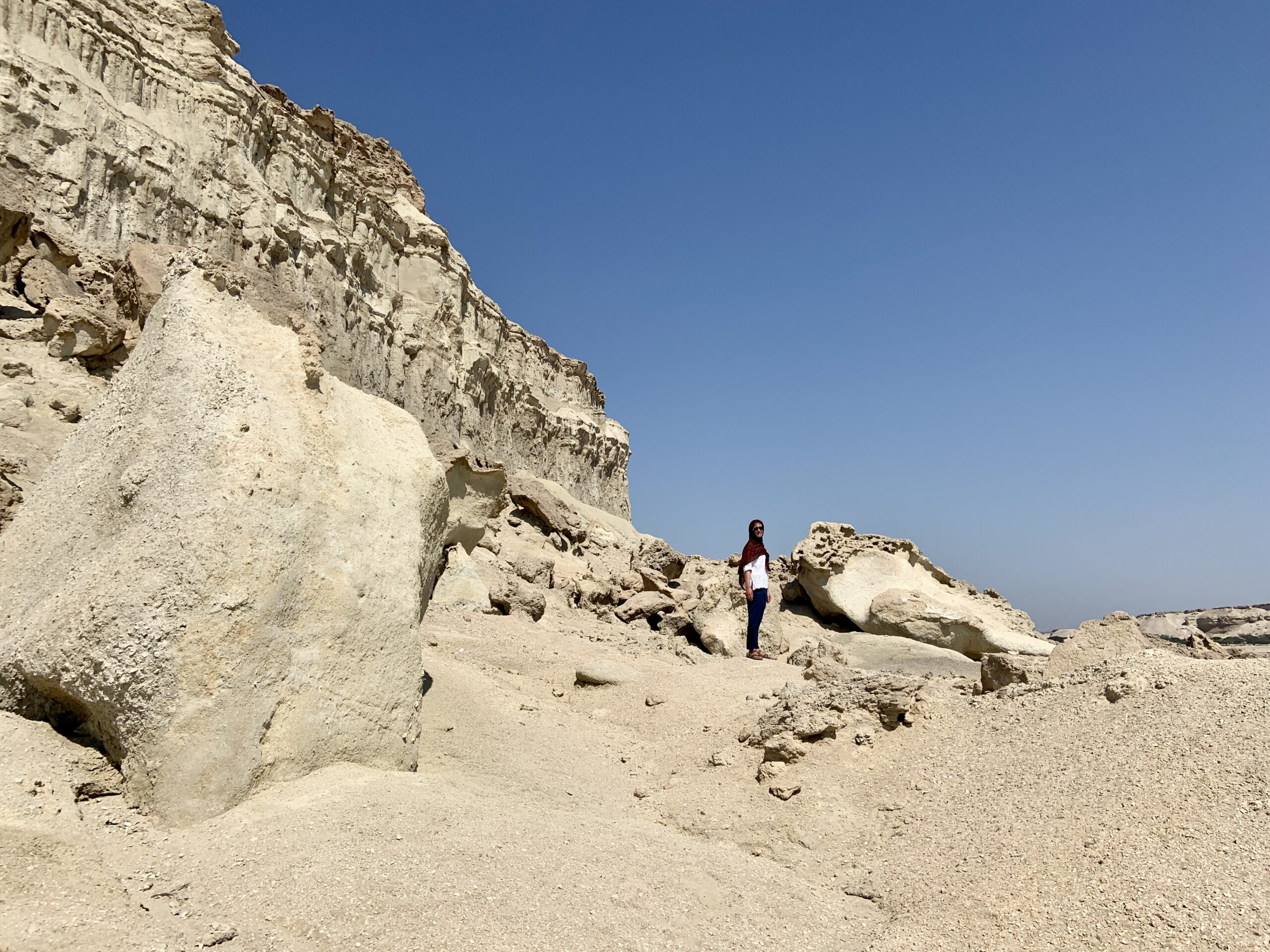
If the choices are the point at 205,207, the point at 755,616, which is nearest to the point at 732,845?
the point at 755,616

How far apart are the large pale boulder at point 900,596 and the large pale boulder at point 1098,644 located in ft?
15.8

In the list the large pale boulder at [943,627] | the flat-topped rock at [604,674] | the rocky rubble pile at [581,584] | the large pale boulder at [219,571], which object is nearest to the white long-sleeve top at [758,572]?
the rocky rubble pile at [581,584]

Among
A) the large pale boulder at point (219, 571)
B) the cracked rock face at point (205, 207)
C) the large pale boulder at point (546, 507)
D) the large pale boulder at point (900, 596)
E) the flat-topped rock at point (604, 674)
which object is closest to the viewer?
the large pale boulder at point (219, 571)

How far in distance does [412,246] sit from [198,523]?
20826 mm

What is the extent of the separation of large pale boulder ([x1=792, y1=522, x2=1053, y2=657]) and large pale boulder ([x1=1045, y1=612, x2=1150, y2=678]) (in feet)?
15.8

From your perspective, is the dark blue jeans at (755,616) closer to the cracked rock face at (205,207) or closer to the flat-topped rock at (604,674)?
the flat-topped rock at (604,674)

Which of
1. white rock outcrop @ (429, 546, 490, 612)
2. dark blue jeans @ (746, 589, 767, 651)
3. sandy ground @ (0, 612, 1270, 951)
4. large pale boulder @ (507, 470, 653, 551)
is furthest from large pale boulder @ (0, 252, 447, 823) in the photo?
large pale boulder @ (507, 470, 653, 551)

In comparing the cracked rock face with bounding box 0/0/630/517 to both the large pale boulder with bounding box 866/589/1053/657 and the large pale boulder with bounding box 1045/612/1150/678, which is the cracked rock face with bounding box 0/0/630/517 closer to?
the large pale boulder with bounding box 1045/612/1150/678

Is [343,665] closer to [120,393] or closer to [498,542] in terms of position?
[120,393]

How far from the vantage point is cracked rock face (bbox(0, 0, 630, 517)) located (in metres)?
8.36

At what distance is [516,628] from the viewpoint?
285 inches

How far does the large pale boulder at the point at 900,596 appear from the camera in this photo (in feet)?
30.2

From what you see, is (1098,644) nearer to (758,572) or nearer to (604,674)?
(604,674)

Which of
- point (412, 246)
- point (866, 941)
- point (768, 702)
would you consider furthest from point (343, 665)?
point (412, 246)
